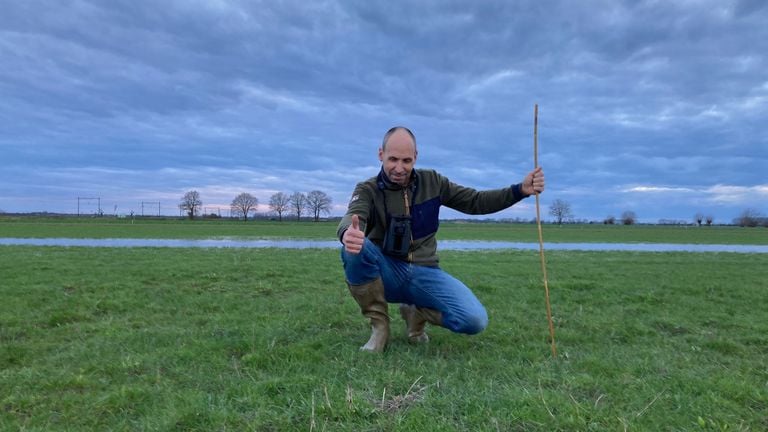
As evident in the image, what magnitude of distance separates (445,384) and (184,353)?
8.64ft

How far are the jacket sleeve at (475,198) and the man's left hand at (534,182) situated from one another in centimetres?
16

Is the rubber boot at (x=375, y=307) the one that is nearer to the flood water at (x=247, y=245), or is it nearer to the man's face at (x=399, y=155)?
the man's face at (x=399, y=155)

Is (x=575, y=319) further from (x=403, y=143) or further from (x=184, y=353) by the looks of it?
(x=184, y=353)

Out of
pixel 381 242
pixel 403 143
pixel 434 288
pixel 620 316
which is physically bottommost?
pixel 620 316

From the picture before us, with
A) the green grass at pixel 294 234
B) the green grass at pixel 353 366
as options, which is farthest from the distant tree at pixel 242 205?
the green grass at pixel 353 366

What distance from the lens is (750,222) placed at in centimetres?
15362

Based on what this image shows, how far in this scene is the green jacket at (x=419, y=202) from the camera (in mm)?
4973

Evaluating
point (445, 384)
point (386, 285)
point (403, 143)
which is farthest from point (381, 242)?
point (445, 384)

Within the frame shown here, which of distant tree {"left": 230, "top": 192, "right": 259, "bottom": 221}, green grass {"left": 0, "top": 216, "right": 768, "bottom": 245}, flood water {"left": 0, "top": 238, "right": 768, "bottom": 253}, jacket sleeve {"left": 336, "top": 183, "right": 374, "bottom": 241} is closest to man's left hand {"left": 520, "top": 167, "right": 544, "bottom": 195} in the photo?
jacket sleeve {"left": 336, "top": 183, "right": 374, "bottom": 241}

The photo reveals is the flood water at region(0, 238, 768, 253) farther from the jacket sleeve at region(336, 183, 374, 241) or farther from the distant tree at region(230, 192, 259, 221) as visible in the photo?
the distant tree at region(230, 192, 259, 221)

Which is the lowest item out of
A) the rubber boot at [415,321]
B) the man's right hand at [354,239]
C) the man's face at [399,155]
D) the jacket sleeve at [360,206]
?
the rubber boot at [415,321]

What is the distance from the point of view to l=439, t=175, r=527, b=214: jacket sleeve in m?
5.15

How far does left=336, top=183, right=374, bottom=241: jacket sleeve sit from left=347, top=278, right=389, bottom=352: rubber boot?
24.3 inches

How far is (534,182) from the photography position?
191 inches
